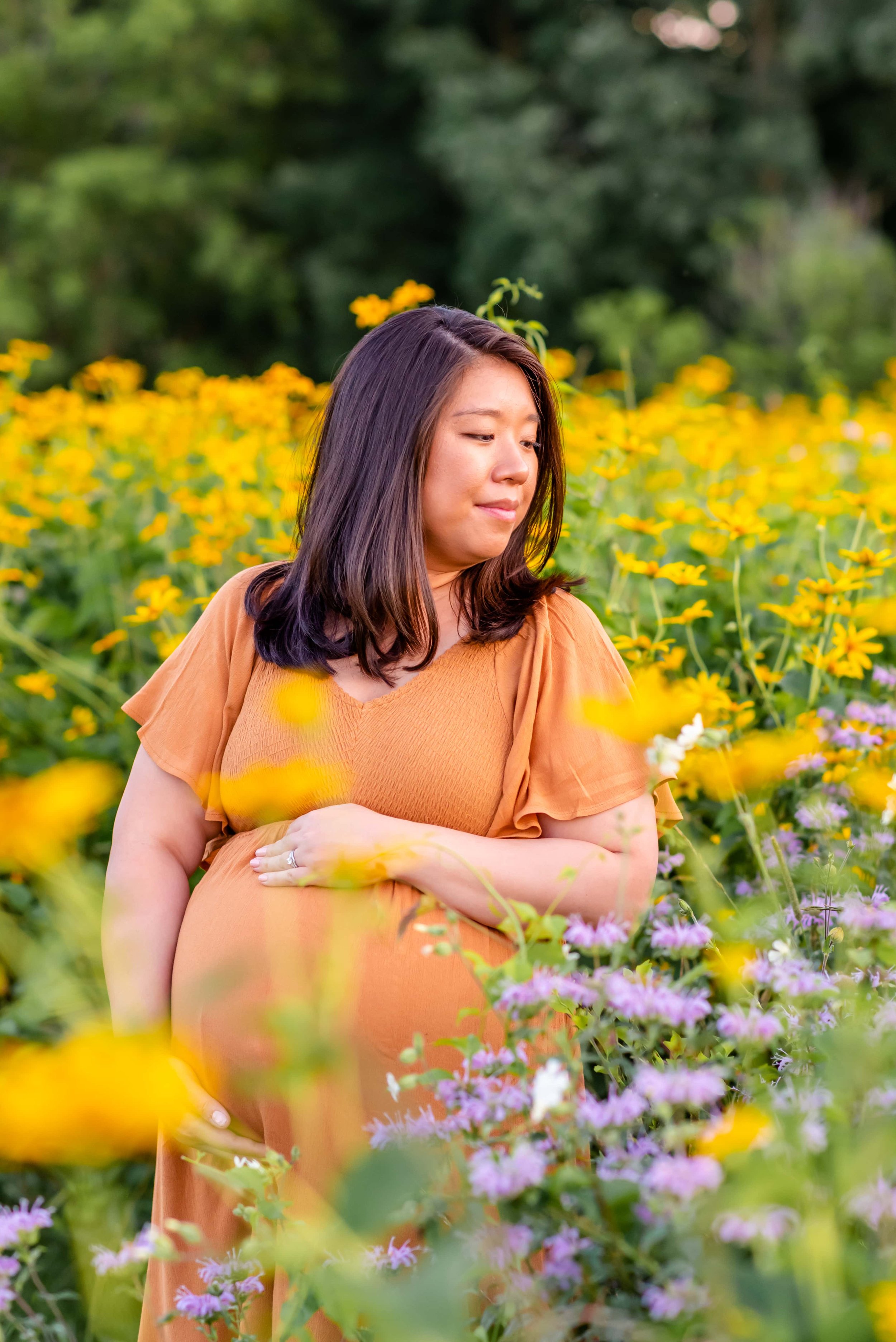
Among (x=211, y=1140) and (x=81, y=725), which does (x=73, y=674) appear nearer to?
(x=81, y=725)

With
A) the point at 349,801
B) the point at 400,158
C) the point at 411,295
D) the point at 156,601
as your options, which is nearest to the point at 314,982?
the point at 349,801

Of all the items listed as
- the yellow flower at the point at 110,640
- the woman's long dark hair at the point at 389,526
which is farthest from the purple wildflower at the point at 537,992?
the yellow flower at the point at 110,640

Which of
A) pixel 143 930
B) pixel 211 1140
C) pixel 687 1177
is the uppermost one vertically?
pixel 687 1177

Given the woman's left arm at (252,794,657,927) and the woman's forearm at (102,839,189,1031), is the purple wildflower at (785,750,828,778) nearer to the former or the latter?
the woman's left arm at (252,794,657,927)

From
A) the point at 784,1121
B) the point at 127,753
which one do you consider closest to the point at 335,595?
the point at 127,753

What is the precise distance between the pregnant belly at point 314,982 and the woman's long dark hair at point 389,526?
310 millimetres

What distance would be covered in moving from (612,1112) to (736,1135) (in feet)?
0.38

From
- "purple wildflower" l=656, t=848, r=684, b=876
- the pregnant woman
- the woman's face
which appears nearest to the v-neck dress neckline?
the pregnant woman

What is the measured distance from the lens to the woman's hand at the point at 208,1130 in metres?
1.37

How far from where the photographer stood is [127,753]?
243 centimetres

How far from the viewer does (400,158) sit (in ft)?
57.9

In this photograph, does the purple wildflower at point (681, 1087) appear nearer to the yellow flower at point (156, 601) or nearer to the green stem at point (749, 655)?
the green stem at point (749, 655)

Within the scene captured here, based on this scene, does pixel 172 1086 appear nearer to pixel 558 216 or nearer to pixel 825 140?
pixel 558 216

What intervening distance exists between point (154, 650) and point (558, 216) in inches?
519
